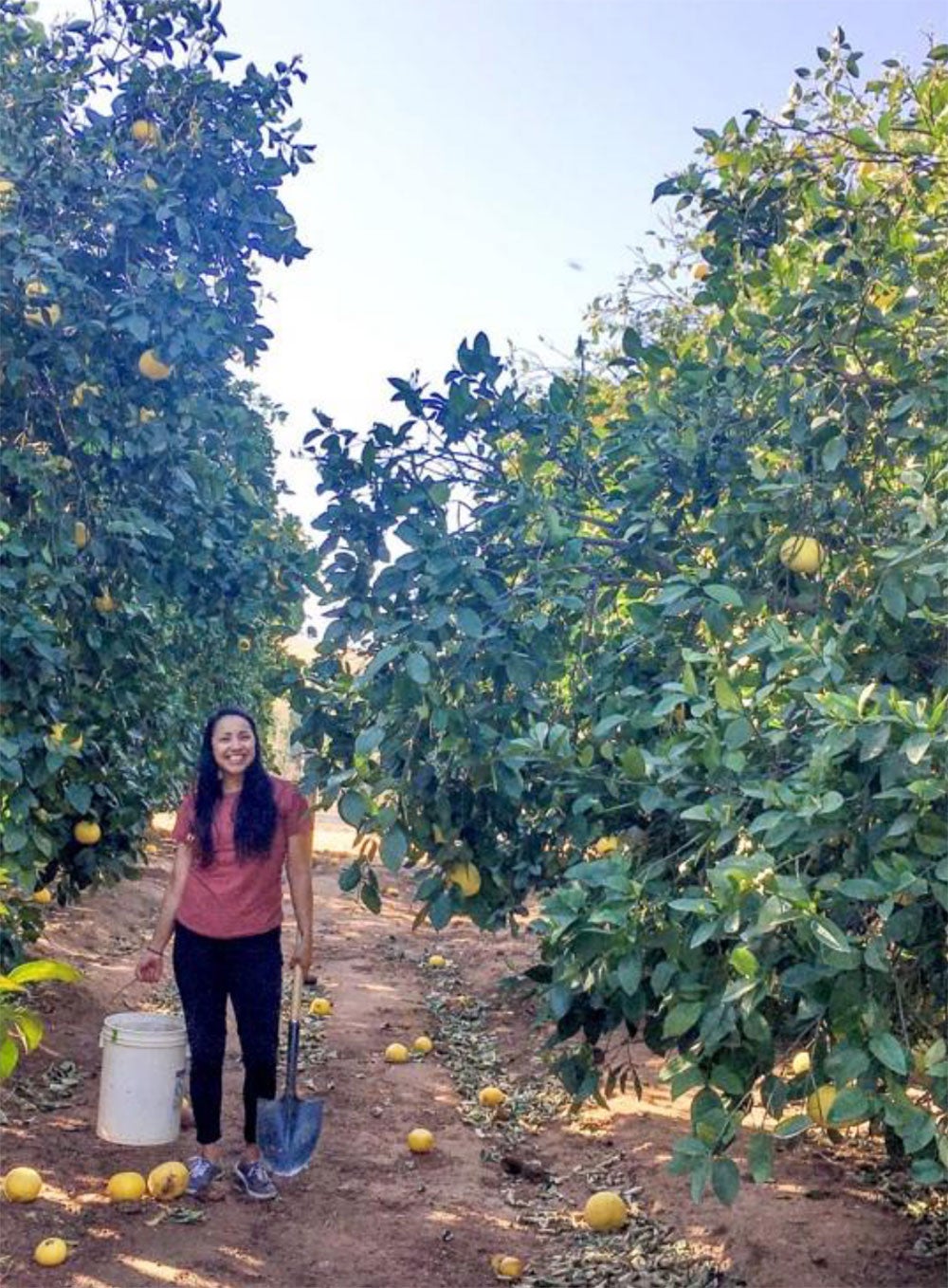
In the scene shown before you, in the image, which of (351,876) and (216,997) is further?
(216,997)

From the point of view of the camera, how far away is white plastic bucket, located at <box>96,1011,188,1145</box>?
3.95 m

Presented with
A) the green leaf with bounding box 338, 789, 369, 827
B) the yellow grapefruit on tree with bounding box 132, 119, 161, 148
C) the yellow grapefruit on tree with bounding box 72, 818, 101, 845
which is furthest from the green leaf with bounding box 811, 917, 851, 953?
the yellow grapefruit on tree with bounding box 132, 119, 161, 148

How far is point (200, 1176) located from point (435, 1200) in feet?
2.39

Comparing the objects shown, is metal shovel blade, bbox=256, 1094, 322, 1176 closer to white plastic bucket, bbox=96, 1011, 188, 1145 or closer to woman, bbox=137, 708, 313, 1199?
woman, bbox=137, 708, 313, 1199

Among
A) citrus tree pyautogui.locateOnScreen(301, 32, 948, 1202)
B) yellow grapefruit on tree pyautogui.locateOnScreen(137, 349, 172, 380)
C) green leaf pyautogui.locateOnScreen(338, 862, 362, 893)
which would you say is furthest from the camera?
yellow grapefruit on tree pyautogui.locateOnScreen(137, 349, 172, 380)

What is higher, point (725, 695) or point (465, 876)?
point (725, 695)

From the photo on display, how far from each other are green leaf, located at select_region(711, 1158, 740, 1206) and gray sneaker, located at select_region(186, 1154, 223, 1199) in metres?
2.07

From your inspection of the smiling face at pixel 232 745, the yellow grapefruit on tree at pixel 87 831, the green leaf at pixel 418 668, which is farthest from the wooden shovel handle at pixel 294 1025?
the green leaf at pixel 418 668

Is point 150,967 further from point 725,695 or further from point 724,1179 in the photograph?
point 725,695

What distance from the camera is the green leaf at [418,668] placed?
2627 millimetres

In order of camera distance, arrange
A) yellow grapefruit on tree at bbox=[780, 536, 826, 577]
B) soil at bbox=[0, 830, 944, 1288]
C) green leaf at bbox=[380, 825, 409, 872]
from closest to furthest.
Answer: green leaf at bbox=[380, 825, 409, 872], yellow grapefruit on tree at bbox=[780, 536, 826, 577], soil at bbox=[0, 830, 944, 1288]

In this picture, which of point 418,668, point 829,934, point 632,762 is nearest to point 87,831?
point 418,668

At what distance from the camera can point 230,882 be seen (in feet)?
13.1

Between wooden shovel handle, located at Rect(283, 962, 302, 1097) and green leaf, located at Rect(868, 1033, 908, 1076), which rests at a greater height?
green leaf, located at Rect(868, 1033, 908, 1076)
